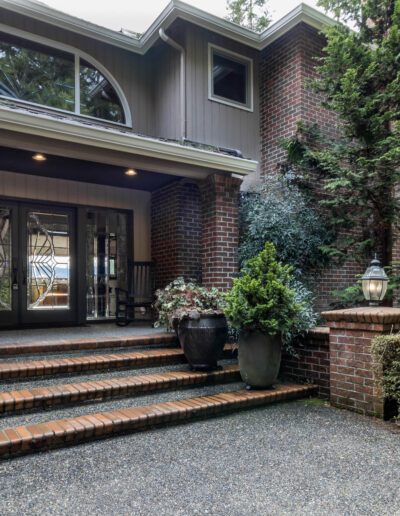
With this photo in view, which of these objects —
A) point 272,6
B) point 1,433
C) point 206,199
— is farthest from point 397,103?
point 272,6

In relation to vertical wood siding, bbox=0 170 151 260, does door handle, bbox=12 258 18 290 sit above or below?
below

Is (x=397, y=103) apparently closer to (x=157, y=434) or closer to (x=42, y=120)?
(x=42, y=120)

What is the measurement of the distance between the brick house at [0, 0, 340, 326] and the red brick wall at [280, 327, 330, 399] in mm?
1588

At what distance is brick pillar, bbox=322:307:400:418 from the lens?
11.3ft

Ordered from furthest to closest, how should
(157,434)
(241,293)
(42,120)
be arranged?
(42,120) < (241,293) < (157,434)

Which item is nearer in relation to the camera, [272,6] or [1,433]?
[1,433]

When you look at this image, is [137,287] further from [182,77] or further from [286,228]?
[182,77]

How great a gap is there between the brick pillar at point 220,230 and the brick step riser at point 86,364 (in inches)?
53.0

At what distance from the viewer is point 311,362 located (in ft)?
13.8

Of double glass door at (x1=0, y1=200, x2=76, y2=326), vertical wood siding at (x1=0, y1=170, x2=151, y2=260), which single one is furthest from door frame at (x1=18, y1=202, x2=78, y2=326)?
vertical wood siding at (x1=0, y1=170, x2=151, y2=260)

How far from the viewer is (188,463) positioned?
2.54m

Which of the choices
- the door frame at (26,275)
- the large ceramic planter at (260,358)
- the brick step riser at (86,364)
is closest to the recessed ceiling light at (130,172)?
the door frame at (26,275)

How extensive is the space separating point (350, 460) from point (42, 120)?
13.5ft

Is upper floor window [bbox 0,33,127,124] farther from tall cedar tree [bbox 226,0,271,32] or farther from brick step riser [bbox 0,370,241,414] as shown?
tall cedar tree [bbox 226,0,271,32]
